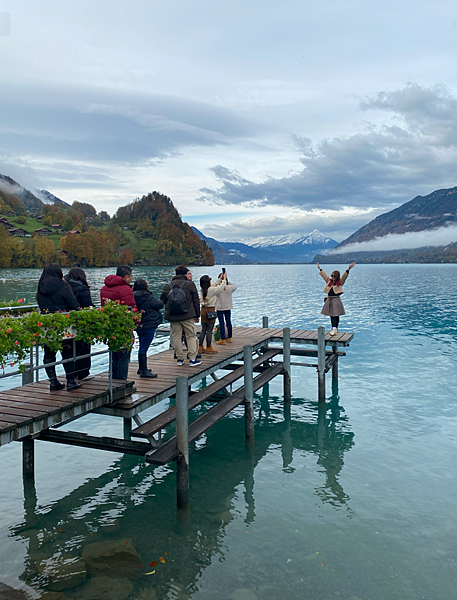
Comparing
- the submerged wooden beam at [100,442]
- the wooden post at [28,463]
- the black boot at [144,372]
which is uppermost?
the black boot at [144,372]

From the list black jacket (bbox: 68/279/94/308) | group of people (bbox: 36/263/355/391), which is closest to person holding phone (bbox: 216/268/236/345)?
group of people (bbox: 36/263/355/391)

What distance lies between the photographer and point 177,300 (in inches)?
424

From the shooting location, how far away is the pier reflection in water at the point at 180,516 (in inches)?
275

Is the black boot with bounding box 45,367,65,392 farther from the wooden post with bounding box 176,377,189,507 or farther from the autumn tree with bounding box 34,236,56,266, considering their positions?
the autumn tree with bounding box 34,236,56,266

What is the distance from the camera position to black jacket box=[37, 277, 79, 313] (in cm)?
841

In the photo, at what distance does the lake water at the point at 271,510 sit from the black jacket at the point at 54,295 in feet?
13.7

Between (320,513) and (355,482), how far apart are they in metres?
1.79

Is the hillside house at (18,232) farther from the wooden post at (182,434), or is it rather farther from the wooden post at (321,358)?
the wooden post at (182,434)

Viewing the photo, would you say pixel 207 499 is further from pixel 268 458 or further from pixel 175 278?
pixel 175 278

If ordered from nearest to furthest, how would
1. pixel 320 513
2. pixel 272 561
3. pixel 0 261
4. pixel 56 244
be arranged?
1. pixel 272 561
2. pixel 320 513
3. pixel 0 261
4. pixel 56 244

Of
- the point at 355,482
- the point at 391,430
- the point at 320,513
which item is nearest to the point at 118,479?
the point at 320,513

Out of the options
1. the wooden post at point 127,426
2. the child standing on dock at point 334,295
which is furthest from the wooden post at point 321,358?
the wooden post at point 127,426

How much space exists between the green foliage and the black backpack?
2.27 metres

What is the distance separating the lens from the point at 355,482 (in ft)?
34.4
